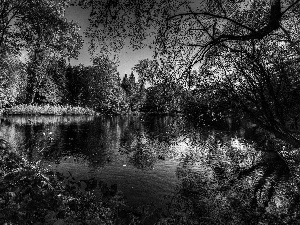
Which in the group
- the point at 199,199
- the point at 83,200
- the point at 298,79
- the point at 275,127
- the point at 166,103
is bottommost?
the point at 199,199

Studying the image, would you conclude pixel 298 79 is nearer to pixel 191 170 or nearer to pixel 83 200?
pixel 191 170

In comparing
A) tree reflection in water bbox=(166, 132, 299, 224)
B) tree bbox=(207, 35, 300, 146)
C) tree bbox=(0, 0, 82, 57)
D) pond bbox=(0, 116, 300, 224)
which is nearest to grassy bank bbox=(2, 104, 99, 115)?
pond bbox=(0, 116, 300, 224)

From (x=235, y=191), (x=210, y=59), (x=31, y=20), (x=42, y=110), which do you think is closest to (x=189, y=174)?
(x=235, y=191)

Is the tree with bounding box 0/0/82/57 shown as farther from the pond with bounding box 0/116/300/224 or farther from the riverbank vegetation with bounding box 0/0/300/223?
the pond with bounding box 0/116/300/224

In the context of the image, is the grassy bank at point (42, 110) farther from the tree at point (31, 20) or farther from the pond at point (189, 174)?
the tree at point (31, 20)

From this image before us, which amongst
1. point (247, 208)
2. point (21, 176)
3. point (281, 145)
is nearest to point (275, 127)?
point (247, 208)

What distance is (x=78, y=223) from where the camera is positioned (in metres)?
5.08

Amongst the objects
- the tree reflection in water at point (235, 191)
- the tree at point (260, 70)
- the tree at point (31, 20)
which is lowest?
the tree reflection in water at point (235, 191)

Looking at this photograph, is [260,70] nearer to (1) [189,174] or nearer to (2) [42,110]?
(1) [189,174]

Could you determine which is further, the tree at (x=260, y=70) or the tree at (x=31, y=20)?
the tree at (x=31, y=20)

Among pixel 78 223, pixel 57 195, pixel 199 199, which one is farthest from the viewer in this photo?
pixel 199 199

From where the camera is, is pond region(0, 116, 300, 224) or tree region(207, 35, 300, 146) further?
pond region(0, 116, 300, 224)

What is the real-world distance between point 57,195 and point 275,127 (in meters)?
6.10

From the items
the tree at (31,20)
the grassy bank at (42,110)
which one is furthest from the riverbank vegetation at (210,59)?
the grassy bank at (42,110)
